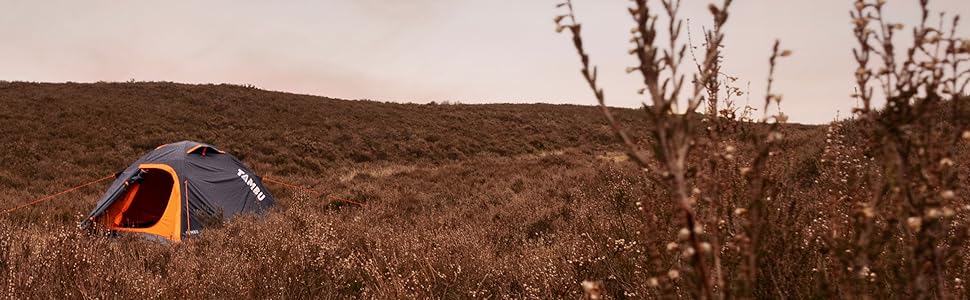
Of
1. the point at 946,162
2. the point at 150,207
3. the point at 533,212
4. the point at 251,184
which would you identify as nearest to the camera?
the point at 946,162

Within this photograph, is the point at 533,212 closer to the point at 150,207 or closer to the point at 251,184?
the point at 251,184

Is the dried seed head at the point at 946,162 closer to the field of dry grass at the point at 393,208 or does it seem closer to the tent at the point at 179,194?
the field of dry grass at the point at 393,208

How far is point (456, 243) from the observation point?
452cm

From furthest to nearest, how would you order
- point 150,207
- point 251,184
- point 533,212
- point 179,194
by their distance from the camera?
point 251,184, point 150,207, point 179,194, point 533,212

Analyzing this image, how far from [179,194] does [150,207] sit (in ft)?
6.14

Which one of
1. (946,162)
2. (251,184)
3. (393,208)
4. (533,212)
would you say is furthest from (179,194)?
(946,162)

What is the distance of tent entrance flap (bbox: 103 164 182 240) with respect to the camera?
715 centimetres

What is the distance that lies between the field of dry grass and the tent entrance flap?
0.88 metres

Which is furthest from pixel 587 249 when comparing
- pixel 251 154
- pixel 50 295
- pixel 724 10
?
pixel 251 154

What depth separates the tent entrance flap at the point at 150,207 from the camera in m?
7.15

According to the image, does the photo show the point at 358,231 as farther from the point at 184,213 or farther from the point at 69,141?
the point at 69,141

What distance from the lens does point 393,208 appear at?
902cm

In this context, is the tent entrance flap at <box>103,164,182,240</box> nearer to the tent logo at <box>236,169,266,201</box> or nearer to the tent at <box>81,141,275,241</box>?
the tent at <box>81,141,275,241</box>

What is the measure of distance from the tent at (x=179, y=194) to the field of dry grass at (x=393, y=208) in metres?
0.79
